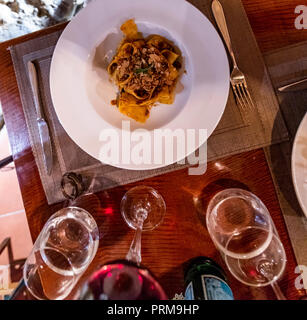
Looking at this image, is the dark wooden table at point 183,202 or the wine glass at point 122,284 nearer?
the wine glass at point 122,284

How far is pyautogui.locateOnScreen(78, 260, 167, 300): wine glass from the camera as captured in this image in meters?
0.57

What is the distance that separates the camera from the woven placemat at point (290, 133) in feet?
3.06

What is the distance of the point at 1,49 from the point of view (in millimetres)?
1045

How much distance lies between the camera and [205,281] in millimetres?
859

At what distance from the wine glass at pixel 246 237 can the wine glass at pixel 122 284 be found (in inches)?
15.8

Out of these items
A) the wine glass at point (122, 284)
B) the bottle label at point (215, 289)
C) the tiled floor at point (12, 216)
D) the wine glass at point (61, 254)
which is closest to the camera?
the wine glass at point (122, 284)

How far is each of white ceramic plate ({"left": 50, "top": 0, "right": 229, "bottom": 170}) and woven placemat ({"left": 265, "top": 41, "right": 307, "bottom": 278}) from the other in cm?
22

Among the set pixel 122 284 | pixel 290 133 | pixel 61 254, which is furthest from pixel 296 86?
pixel 61 254

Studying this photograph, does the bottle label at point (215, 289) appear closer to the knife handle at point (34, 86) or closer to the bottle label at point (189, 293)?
the bottle label at point (189, 293)

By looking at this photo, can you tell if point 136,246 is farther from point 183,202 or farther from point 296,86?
point 296,86

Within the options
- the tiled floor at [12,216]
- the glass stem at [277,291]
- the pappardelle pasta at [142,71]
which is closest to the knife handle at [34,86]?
the pappardelle pasta at [142,71]

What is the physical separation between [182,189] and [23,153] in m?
0.56

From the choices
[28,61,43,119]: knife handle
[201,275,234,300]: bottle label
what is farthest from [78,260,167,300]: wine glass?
[28,61,43,119]: knife handle

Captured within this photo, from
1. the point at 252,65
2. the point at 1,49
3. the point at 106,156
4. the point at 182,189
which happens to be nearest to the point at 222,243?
the point at 182,189
